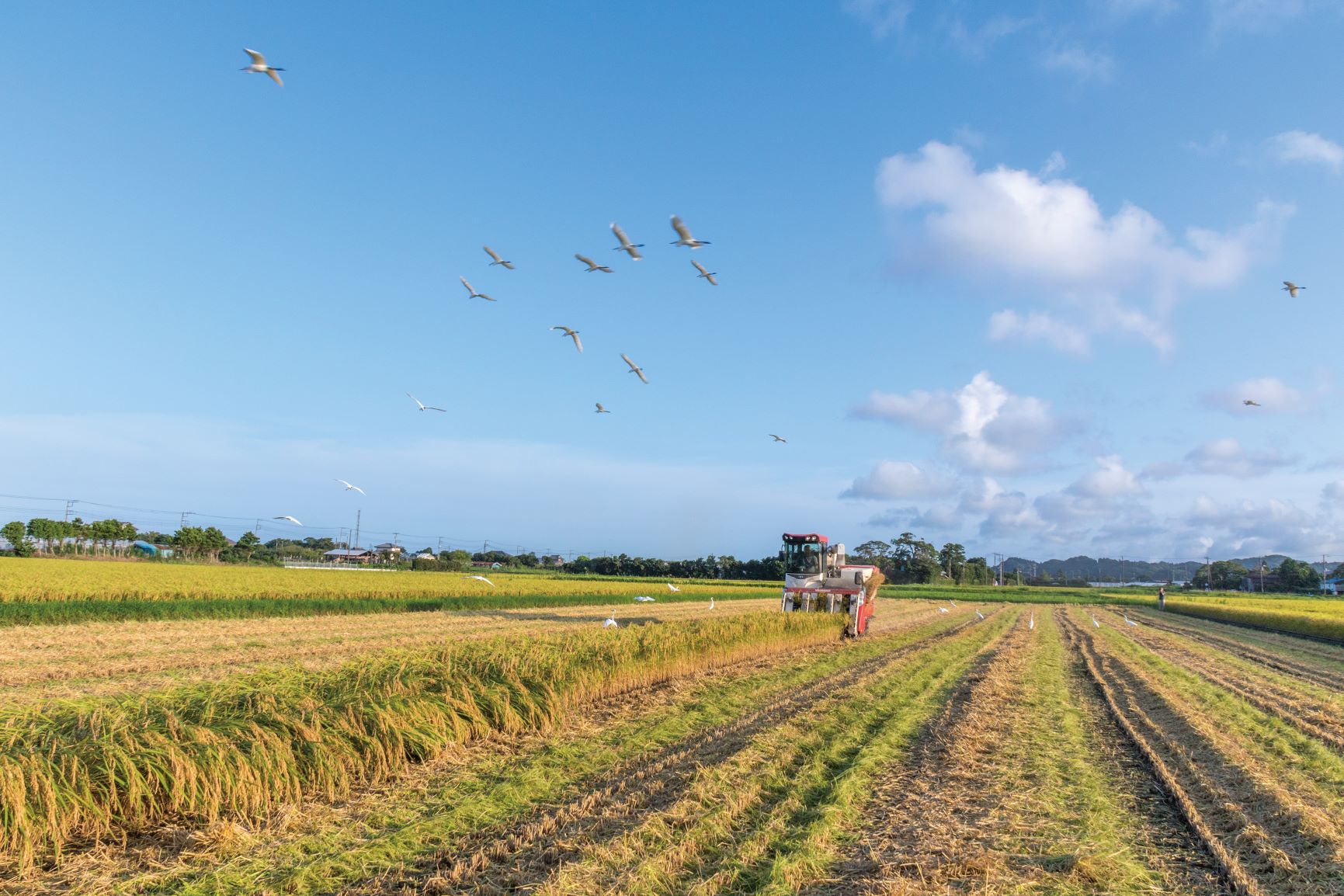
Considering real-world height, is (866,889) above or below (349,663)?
below

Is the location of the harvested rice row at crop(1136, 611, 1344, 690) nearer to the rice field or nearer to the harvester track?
the rice field

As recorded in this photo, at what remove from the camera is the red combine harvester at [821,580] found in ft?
76.0

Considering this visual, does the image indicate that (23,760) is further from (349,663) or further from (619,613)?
(619,613)

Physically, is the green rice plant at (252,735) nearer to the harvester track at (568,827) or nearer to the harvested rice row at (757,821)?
the harvester track at (568,827)

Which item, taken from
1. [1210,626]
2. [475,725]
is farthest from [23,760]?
[1210,626]

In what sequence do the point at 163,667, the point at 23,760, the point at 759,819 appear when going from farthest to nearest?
the point at 163,667 → the point at 759,819 → the point at 23,760

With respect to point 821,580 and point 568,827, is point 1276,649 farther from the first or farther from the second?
point 568,827

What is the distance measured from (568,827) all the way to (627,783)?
127cm

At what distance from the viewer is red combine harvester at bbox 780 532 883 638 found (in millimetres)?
23156

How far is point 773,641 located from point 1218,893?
42.8ft

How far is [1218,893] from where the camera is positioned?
5062mm

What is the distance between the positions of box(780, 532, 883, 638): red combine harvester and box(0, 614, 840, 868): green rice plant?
1360 centimetres

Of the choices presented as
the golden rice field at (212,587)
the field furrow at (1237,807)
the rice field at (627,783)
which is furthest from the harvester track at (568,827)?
the golden rice field at (212,587)

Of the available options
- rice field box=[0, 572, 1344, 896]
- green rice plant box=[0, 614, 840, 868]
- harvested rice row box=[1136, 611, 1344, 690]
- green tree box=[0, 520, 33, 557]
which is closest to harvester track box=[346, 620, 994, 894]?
rice field box=[0, 572, 1344, 896]
